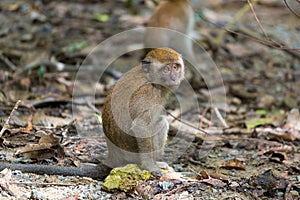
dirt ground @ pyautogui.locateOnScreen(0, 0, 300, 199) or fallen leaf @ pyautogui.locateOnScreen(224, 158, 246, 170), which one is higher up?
dirt ground @ pyautogui.locateOnScreen(0, 0, 300, 199)

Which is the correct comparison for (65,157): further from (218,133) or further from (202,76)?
(202,76)

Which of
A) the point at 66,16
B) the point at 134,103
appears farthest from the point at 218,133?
the point at 66,16

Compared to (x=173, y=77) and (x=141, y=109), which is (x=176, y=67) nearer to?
(x=173, y=77)

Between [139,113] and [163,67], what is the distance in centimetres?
48

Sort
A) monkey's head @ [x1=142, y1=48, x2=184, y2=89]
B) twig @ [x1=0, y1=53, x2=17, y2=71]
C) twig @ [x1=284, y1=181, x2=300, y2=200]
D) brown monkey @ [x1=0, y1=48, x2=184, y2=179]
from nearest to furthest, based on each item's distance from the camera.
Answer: twig @ [x1=284, y1=181, x2=300, y2=200], brown monkey @ [x1=0, y1=48, x2=184, y2=179], monkey's head @ [x1=142, y1=48, x2=184, y2=89], twig @ [x1=0, y1=53, x2=17, y2=71]

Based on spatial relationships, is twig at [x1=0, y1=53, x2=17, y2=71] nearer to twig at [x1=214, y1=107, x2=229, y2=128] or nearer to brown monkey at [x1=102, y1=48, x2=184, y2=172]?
twig at [x1=214, y1=107, x2=229, y2=128]

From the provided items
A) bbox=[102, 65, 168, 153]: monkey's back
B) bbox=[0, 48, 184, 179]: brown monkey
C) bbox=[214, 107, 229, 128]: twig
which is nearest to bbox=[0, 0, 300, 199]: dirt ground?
bbox=[214, 107, 229, 128]: twig

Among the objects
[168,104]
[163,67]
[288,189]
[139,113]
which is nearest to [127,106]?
[139,113]

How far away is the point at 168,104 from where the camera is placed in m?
7.79

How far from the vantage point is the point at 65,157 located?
5398 millimetres

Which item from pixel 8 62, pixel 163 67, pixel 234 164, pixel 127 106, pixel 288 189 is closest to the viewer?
pixel 288 189

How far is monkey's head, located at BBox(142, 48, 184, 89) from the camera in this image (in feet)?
16.9

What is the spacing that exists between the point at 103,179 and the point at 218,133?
7.08 feet

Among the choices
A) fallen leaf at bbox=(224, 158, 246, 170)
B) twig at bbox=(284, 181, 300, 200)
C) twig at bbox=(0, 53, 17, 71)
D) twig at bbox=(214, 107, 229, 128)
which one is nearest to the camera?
twig at bbox=(284, 181, 300, 200)
